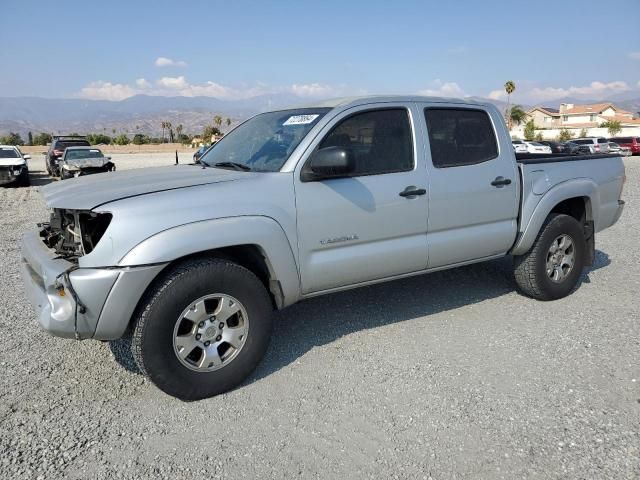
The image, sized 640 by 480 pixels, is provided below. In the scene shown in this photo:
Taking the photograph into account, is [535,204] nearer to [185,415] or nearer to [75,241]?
[185,415]

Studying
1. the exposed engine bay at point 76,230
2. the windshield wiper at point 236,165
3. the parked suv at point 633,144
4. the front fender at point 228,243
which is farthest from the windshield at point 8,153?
the parked suv at point 633,144

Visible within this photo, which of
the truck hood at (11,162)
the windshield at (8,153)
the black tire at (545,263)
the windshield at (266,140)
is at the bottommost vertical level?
the black tire at (545,263)

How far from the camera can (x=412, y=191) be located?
12.4 ft

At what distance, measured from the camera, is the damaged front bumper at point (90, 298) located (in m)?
2.77

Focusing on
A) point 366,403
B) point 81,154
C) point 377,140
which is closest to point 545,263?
point 377,140

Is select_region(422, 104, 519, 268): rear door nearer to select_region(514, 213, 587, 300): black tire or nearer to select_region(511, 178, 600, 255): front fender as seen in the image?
select_region(511, 178, 600, 255): front fender

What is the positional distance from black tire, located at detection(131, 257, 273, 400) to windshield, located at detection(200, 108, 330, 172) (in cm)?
85

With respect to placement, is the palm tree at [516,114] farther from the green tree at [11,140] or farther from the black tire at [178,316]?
the black tire at [178,316]

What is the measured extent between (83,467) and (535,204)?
4.01 meters

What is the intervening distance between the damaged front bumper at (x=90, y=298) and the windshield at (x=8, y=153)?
17046mm

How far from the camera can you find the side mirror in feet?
10.6

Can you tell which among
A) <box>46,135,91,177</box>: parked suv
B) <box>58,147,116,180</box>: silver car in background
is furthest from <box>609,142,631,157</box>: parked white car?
<box>46,135,91,177</box>: parked suv

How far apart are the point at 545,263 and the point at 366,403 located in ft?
8.40

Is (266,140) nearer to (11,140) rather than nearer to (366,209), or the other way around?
(366,209)
